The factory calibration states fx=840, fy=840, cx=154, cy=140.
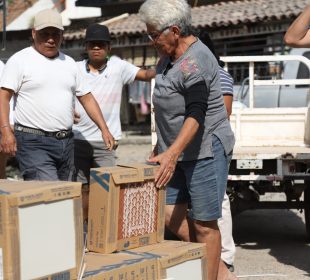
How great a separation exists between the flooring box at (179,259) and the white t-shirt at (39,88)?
4.84ft

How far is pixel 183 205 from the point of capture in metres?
5.72

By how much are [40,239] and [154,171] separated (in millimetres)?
1078

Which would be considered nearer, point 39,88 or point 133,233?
point 133,233

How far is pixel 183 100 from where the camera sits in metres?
5.29

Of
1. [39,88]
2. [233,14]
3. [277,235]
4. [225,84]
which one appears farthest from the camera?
[233,14]

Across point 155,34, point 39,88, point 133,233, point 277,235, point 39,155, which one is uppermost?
point 155,34

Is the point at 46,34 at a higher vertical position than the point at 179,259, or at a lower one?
higher

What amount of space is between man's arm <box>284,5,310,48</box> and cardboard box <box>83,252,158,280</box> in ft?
6.12

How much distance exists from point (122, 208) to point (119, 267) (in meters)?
0.45

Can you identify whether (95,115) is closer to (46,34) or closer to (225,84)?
(46,34)

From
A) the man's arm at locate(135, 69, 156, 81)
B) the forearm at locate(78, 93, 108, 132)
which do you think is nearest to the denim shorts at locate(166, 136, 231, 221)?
the forearm at locate(78, 93, 108, 132)

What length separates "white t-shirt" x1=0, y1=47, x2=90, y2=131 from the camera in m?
6.07

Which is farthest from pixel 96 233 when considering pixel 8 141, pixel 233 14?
pixel 233 14

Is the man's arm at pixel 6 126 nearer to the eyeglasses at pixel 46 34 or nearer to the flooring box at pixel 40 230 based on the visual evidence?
the eyeglasses at pixel 46 34
